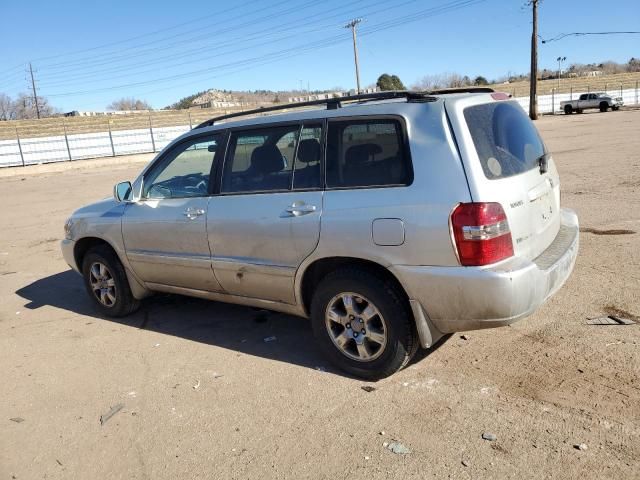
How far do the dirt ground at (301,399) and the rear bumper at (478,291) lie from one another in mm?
516

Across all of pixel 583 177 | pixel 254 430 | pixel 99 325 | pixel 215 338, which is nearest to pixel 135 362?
pixel 215 338

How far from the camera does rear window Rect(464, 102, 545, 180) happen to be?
134 inches

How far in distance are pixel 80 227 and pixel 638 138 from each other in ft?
63.1

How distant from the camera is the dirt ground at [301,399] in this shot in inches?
115

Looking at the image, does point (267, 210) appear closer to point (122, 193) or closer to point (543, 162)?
point (122, 193)

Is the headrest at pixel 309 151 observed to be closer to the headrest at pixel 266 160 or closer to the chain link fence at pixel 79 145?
the headrest at pixel 266 160

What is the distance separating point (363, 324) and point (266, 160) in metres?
1.48

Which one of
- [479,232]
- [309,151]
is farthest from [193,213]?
[479,232]

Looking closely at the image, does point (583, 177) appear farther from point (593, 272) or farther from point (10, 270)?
point (10, 270)

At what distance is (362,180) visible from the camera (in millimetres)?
3633

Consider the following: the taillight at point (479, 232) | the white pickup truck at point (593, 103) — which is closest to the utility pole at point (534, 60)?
the white pickup truck at point (593, 103)

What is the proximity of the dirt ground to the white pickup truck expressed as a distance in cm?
4561

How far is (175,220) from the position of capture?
4.64 m

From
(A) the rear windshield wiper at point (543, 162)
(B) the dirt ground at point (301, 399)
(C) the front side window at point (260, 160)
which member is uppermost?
(C) the front side window at point (260, 160)
